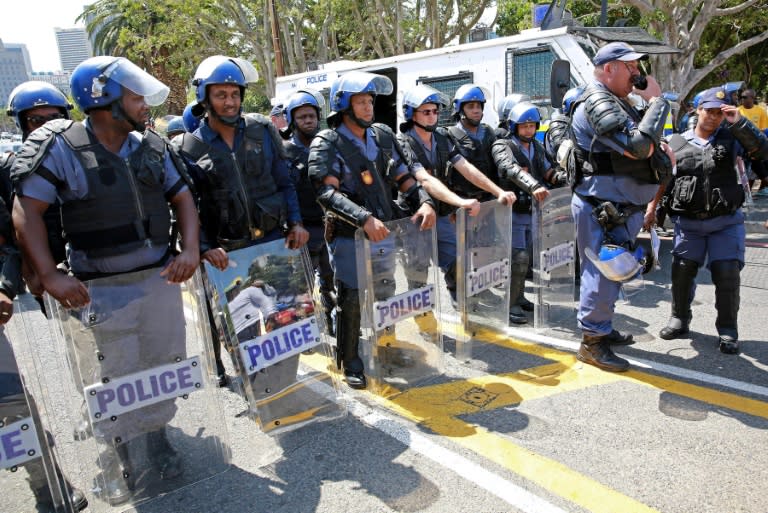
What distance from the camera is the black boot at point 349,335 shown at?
3.52 metres

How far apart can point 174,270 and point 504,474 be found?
1.80m

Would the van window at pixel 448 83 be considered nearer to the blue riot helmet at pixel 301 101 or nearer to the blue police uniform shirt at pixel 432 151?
the blue riot helmet at pixel 301 101

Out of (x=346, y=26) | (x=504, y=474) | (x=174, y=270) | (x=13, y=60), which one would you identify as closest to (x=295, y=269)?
(x=174, y=270)

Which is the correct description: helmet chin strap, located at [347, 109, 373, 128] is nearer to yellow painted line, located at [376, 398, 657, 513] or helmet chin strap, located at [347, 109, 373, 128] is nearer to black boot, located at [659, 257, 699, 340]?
yellow painted line, located at [376, 398, 657, 513]

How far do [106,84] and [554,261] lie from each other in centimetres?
327

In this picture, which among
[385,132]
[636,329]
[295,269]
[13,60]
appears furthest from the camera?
[13,60]

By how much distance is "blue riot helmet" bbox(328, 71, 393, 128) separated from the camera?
10.9 feet

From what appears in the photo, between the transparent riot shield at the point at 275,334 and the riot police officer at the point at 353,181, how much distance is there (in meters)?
0.35

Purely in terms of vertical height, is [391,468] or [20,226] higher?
[20,226]

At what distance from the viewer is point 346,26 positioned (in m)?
19.9

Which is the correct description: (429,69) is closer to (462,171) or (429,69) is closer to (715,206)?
(462,171)

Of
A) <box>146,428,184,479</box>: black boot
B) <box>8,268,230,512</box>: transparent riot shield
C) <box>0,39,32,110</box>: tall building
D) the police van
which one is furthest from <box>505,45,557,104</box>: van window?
<box>0,39,32,110</box>: tall building

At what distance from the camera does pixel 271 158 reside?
129 inches

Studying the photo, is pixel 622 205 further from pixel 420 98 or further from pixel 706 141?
pixel 420 98
